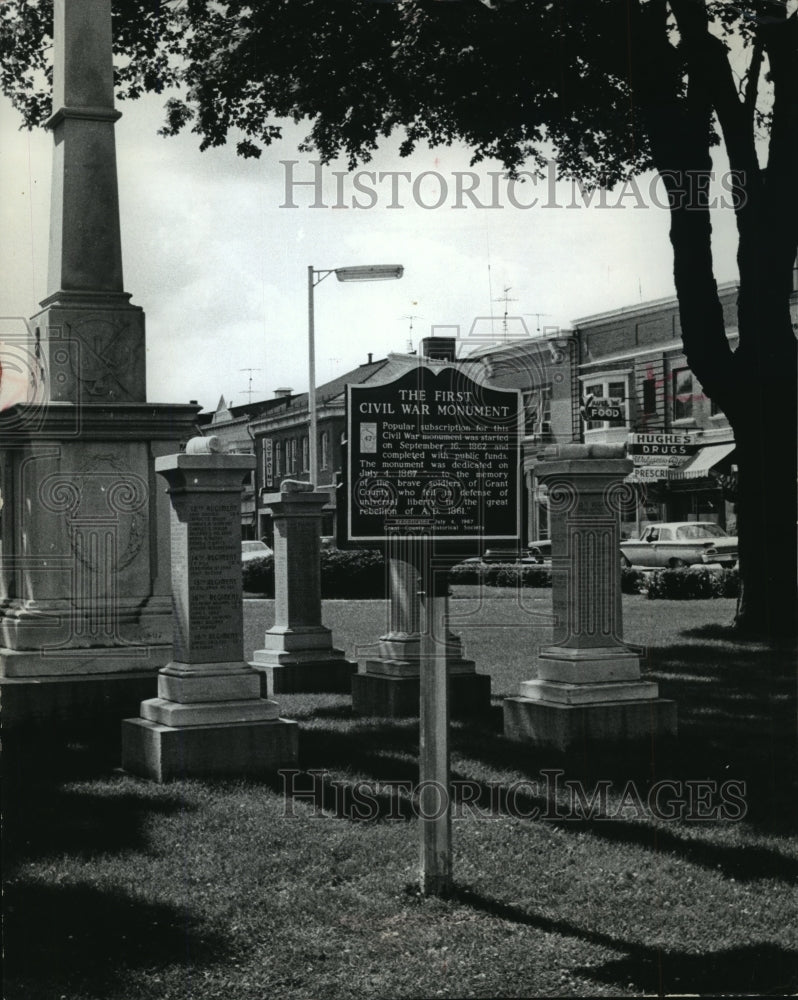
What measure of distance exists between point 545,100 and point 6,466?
8.70 m

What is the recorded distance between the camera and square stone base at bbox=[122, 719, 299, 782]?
8031 millimetres

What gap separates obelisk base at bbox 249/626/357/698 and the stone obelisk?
10.9 feet

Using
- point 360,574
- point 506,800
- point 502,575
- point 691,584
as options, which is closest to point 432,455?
point 506,800

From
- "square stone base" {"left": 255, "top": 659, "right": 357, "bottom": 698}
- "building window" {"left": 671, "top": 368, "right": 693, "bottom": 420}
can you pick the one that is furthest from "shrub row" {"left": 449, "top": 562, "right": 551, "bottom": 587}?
"square stone base" {"left": 255, "top": 659, "right": 357, "bottom": 698}

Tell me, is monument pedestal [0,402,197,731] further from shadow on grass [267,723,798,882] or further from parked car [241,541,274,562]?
parked car [241,541,274,562]

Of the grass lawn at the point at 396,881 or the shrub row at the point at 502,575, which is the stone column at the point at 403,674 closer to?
the grass lawn at the point at 396,881

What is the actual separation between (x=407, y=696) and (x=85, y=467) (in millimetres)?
3481

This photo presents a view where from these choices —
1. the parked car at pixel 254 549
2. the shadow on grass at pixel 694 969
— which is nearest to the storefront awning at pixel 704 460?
the parked car at pixel 254 549

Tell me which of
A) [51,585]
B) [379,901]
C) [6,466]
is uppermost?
[6,466]

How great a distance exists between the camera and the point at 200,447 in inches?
338

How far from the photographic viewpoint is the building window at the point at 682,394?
38375 mm

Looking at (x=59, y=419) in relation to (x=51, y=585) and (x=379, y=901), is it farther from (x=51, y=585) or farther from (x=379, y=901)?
(x=379, y=901)

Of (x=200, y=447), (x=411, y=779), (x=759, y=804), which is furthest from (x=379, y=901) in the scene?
(x=200, y=447)

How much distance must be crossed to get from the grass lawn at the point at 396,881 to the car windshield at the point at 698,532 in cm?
2799
